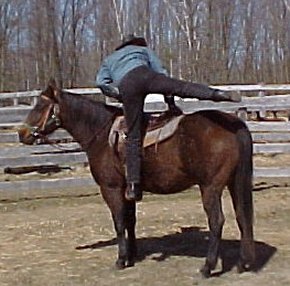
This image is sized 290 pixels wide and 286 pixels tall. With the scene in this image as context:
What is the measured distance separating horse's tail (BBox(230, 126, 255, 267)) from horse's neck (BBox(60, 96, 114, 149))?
1.23 m

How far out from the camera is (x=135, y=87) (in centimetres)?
613

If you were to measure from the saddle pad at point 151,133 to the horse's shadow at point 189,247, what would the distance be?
113cm

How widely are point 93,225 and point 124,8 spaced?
2363 centimetres

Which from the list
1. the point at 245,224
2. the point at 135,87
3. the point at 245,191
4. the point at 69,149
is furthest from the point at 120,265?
the point at 69,149

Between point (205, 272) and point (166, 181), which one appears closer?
point (205, 272)

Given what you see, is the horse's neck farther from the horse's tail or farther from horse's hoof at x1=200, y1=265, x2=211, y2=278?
horse's hoof at x1=200, y1=265, x2=211, y2=278

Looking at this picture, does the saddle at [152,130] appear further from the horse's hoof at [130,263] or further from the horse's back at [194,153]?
the horse's hoof at [130,263]

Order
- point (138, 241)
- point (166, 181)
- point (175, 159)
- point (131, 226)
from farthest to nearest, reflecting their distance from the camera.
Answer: point (138, 241) → point (131, 226) → point (166, 181) → point (175, 159)

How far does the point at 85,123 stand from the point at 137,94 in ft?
2.09

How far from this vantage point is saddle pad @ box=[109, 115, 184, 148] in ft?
20.2

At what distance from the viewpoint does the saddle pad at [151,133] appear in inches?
242

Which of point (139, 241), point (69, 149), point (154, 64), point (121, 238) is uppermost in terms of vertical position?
point (154, 64)

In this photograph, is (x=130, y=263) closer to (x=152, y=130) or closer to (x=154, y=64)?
(x=152, y=130)

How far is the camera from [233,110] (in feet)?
37.4
